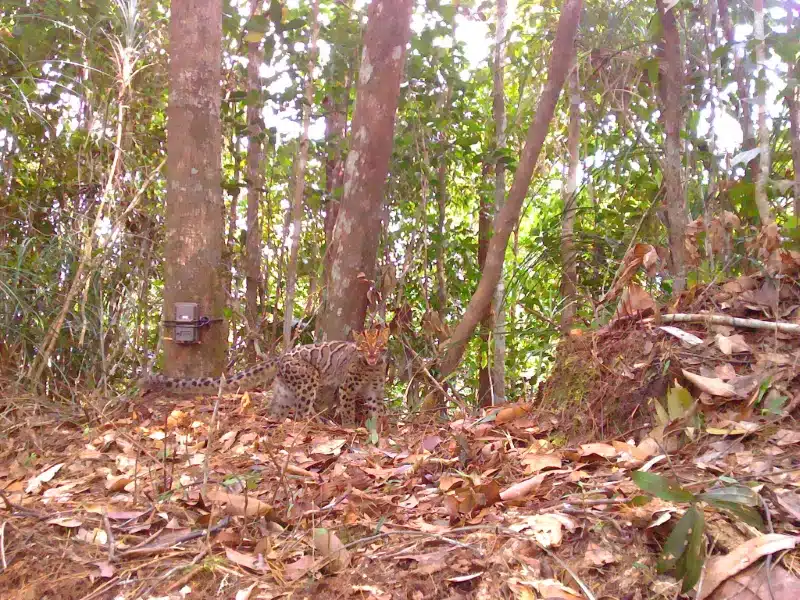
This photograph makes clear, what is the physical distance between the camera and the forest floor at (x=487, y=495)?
6.31 feet

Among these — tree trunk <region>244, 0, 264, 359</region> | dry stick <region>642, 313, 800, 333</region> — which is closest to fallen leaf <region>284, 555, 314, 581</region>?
dry stick <region>642, 313, 800, 333</region>

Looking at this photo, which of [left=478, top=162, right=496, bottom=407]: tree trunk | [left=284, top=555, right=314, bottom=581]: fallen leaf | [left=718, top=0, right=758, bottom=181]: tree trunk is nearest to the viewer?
[left=284, top=555, right=314, bottom=581]: fallen leaf

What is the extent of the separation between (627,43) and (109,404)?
452cm

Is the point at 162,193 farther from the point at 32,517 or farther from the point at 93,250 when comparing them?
the point at 32,517

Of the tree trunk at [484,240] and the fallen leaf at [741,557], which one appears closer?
the fallen leaf at [741,557]

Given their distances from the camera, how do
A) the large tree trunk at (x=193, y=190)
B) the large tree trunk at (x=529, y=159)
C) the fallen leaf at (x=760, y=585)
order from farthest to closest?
the large tree trunk at (x=193, y=190) → the large tree trunk at (x=529, y=159) → the fallen leaf at (x=760, y=585)

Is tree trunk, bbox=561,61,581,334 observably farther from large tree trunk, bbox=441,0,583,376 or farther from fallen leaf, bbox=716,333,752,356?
fallen leaf, bbox=716,333,752,356

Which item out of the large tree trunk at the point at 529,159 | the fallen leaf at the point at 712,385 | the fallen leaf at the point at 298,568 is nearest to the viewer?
the fallen leaf at the point at 298,568

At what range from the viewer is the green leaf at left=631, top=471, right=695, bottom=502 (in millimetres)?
1816

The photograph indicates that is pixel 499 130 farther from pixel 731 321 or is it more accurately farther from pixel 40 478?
pixel 40 478

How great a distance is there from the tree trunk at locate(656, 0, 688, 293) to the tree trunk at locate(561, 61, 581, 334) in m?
0.66

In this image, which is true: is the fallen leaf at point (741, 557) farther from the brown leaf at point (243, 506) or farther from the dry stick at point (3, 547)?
the dry stick at point (3, 547)

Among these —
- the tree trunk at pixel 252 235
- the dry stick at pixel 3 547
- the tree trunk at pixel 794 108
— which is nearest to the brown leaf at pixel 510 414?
the tree trunk at pixel 794 108

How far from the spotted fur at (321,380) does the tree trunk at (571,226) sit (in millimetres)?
1299
